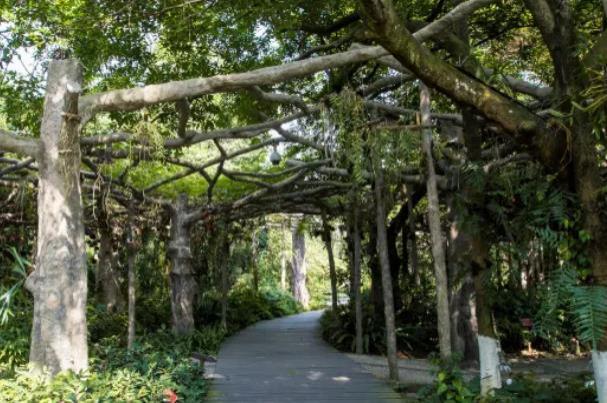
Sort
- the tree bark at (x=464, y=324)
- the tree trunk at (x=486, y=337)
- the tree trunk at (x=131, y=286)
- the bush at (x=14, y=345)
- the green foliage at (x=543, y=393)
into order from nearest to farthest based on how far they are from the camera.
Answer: the green foliage at (x=543, y=393) < the tree trunk at (x=486, y=337) < the bush at (x=14, y=345) < the tree trunk at (x=131, y=286) < the tree bark at (x=464, y=324)

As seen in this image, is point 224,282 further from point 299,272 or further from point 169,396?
point 299,272

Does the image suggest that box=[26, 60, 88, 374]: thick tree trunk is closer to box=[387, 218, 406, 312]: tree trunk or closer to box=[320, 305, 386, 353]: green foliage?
box=[320, 305, 386, 353]: green foliage

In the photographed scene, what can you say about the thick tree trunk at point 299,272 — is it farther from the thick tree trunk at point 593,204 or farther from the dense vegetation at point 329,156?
the thick tree trunk at point 593,204

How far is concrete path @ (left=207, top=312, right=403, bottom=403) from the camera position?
27.6ft

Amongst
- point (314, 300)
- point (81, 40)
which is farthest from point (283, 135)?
point (314, 300)

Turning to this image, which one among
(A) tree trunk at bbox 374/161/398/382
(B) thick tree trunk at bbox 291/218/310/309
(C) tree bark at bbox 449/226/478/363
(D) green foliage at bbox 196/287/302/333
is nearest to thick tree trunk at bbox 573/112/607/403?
(A) tree trunk at bbox 374/161/398/382

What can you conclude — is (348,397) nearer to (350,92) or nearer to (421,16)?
(350,92)

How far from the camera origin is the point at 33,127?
980 cm

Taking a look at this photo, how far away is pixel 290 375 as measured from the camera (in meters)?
10.2

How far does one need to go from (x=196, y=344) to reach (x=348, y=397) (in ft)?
22.7

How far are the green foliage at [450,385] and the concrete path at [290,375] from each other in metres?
1.44

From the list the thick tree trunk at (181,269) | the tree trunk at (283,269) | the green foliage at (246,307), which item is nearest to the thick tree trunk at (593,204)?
the thick tree trunk at (181,269)

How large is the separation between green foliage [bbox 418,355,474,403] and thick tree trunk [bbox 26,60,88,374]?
12.6ft

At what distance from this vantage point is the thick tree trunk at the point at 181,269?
1466cm
